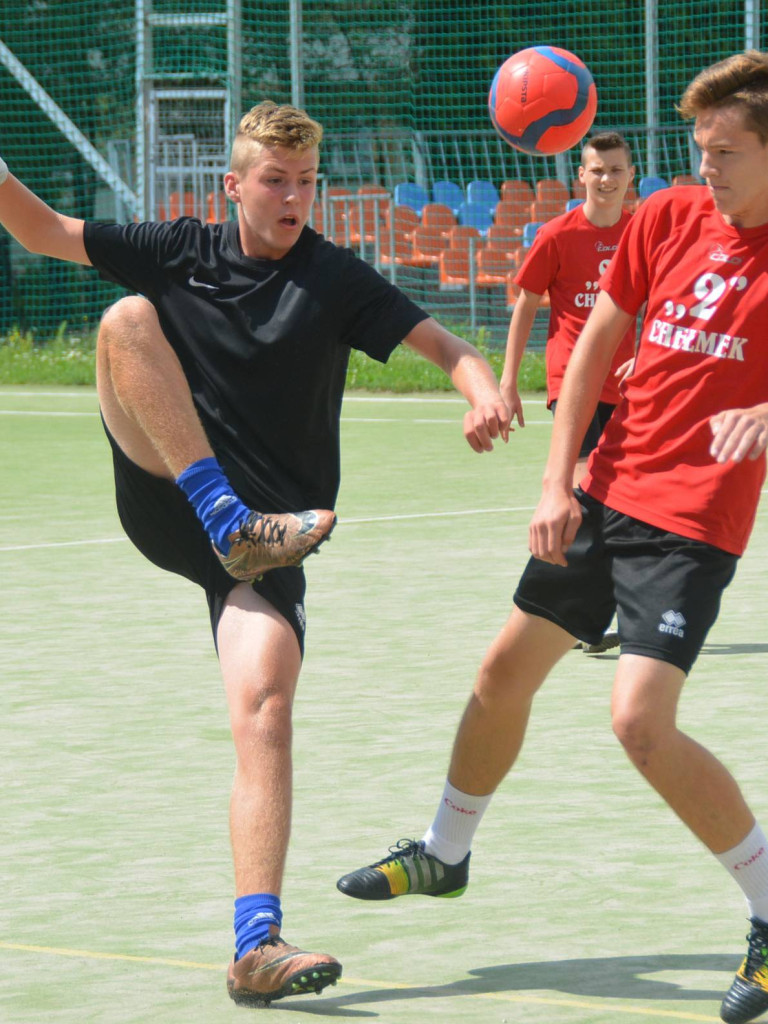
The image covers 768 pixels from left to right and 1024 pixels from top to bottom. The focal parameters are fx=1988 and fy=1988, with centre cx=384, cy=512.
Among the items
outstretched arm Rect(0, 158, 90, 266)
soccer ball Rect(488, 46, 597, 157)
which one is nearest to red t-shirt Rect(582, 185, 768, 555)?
outstretched arm Rect(0, 158, 90, 266)

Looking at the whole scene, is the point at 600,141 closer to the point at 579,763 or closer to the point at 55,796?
the point at 579,763

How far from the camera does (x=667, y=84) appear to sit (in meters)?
26.0

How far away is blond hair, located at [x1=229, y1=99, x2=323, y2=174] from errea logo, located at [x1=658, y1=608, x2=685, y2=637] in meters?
1.35

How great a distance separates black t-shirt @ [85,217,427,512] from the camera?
14.6 ft

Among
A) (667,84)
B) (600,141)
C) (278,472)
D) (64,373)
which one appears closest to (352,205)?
(64,373)

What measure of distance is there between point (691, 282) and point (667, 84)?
2278 cm

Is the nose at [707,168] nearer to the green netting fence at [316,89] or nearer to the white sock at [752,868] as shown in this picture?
the white sock at [752,868]

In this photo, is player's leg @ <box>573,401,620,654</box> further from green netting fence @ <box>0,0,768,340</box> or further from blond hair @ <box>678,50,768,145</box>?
green netting fence @ <box>0,0,768,340</box>

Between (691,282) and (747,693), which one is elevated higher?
(691,282)

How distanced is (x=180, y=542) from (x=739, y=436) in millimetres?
1447

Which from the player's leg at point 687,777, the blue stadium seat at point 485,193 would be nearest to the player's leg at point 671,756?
the player's leg at point 687,777

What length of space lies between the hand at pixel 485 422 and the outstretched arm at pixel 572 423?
0.15 m

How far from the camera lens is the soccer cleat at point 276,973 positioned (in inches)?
148

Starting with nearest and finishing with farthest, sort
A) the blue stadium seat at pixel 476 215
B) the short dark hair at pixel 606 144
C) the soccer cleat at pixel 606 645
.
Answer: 1. the soccer cleat at pixel 606 645
2. the short dark hair at pixel 606 144
3. the blue stadium seat at pixel 476 215
